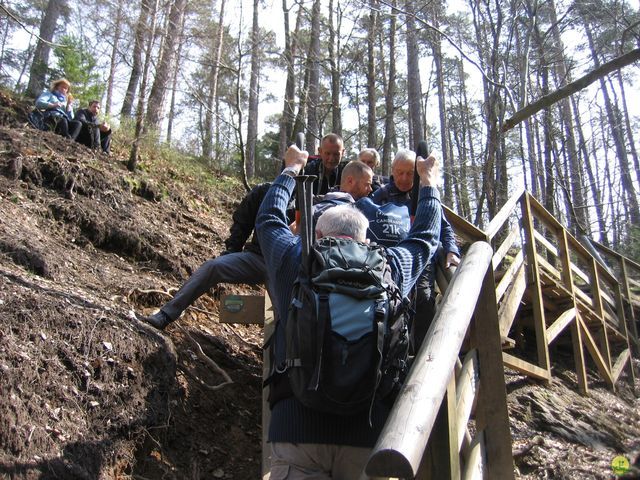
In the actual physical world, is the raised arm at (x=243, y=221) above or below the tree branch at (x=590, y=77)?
below

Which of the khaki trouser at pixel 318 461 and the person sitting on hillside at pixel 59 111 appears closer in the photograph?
the khaki trouser at pixel 318 461

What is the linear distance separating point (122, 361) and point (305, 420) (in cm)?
207

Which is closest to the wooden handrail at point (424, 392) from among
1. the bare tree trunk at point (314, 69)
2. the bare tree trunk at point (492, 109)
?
the bare tree trunk at point (492, 109)

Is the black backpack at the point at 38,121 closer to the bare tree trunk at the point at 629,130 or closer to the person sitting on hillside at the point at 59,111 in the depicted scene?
the person sitting on hillside at the point at 59,111

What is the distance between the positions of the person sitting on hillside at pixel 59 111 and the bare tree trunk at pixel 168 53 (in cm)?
167

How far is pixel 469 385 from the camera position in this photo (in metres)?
2.85

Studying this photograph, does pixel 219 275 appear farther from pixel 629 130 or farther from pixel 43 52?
pixel 629 130

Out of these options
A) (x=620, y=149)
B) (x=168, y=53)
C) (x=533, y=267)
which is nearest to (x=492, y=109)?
(x=533, y=267)

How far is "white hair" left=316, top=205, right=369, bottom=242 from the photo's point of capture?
87.0 inches

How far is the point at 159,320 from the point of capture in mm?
4242

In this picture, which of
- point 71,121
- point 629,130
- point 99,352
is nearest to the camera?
point 99,352

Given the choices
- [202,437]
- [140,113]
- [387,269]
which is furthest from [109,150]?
[387,269]

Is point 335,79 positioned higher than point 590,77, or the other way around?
point 335,79

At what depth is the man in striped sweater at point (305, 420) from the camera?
6.52ft
